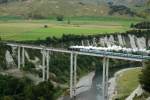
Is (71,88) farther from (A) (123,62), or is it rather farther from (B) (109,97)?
(A) (123,62)

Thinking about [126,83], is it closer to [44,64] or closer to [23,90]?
[23,90]

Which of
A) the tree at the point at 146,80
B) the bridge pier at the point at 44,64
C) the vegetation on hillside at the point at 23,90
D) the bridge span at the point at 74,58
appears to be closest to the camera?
the tree at the point at 146,80

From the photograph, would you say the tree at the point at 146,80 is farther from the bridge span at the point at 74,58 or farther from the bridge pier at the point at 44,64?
the bridge pier at the point at 44,64

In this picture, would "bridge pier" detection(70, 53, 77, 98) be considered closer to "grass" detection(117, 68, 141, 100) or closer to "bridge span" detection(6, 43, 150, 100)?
"bridge span" detection(6, 43, 150, 100)

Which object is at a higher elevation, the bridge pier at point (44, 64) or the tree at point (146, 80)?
the tree at point (146, 80)

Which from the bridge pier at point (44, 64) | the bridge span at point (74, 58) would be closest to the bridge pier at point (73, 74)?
the bridge span at point (74, 58)

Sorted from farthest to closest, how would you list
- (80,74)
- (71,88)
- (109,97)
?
(80,74) → (71,88) → (109,97)

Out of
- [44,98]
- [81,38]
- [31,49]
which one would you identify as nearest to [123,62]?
[81,38]

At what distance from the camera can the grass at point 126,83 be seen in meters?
77.6

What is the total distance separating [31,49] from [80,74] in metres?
14.8

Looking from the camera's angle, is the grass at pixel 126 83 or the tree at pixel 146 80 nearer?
the tree at pixel 146 80

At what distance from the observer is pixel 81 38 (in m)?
136

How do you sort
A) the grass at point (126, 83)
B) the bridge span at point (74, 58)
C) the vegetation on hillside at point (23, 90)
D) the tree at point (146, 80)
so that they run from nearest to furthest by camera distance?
1. the tree at point (146, 80)
2. the vegetation on hillside at point (23, 90)
3. the grass at point (126, 83)
4. the bridge span at point (74, 58)

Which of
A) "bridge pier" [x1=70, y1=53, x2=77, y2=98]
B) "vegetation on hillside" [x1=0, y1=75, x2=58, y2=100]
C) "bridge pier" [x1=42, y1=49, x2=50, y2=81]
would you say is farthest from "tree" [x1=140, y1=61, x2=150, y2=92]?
"bridge pier" [x1=42, y1=49, x2=50, y2=81]
